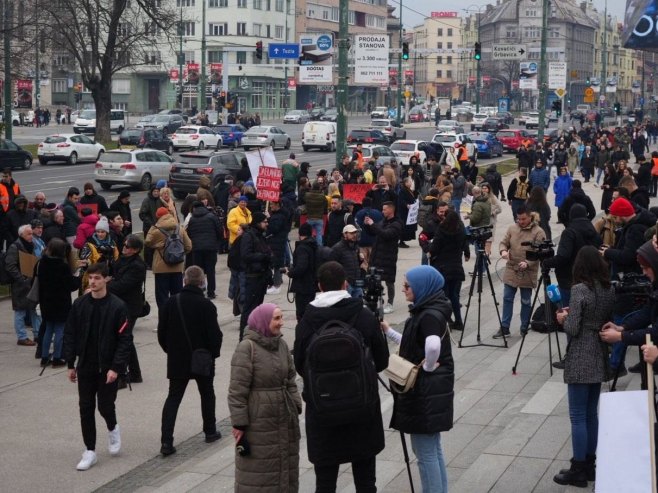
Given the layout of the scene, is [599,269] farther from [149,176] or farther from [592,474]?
[149,176]

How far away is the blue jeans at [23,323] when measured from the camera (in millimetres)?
13469

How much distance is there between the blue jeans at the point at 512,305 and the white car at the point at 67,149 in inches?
1369

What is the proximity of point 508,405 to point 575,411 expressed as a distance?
8.74 ft

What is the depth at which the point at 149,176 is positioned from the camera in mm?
36469

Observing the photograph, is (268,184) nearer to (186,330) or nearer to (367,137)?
(186,330)

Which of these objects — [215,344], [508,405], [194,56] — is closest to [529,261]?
[508,405]

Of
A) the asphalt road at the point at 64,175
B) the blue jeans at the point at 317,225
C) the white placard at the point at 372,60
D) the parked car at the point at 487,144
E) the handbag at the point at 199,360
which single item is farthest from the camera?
the parked car at the point at 487,144

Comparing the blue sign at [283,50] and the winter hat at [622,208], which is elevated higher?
the blue sign at [283,50]

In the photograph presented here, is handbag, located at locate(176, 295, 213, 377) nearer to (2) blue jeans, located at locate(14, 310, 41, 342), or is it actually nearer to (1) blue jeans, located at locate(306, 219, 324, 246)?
(2) blue jeans, located at locate(14, 310, 41, 342)

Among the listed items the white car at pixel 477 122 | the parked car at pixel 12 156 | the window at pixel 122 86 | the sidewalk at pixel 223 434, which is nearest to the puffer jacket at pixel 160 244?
the sidewalk at pixel 223 434

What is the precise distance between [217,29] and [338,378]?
360 feet

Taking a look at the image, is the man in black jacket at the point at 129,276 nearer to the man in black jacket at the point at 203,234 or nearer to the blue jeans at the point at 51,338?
the blue jeans at the point at 51,338

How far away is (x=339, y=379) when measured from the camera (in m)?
6.45

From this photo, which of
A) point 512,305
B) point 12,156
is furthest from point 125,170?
point 512,305
